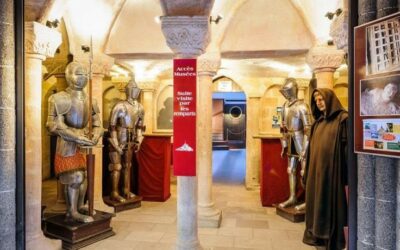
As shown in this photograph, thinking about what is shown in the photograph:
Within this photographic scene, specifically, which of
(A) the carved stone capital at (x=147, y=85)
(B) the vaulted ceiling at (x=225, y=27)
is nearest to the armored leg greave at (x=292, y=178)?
(B) the vaulted ceiling at (x=225, y=27)

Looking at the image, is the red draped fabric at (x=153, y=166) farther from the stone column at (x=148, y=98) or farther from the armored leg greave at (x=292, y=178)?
the armored leg greave at (x=292, y=178)

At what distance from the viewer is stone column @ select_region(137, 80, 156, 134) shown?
7191 millimetres

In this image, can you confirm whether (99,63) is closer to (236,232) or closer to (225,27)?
(225,27)

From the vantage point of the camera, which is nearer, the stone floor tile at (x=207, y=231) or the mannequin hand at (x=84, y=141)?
the mannequin hand at (x=84, y=141)

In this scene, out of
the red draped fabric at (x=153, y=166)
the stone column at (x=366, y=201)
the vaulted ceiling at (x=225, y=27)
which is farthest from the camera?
the red draped fabric at (x=153, y=166)

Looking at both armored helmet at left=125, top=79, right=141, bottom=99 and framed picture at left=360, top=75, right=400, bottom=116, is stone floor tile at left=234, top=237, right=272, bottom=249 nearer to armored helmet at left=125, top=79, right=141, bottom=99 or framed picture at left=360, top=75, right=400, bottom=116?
framed picture at left=360, top=75, right=400, bottom=116

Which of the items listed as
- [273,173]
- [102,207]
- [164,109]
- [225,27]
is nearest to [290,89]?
[225,27]

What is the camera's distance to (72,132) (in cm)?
352

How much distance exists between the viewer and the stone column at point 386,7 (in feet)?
6.08

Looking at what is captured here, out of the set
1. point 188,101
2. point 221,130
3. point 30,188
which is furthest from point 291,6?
point 221,130

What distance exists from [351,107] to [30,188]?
9.25 feet

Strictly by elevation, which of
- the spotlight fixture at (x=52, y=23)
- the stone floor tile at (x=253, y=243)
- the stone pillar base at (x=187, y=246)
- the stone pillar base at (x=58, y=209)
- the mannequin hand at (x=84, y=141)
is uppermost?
the spotlight fixture at (x=52, y=23)

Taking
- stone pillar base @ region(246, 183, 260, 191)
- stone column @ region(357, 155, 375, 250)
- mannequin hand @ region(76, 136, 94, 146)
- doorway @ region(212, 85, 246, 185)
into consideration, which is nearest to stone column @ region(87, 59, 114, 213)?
mannequin hand @ region(76, 136, 94, 146)

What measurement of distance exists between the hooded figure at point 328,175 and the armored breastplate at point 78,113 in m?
2.59
